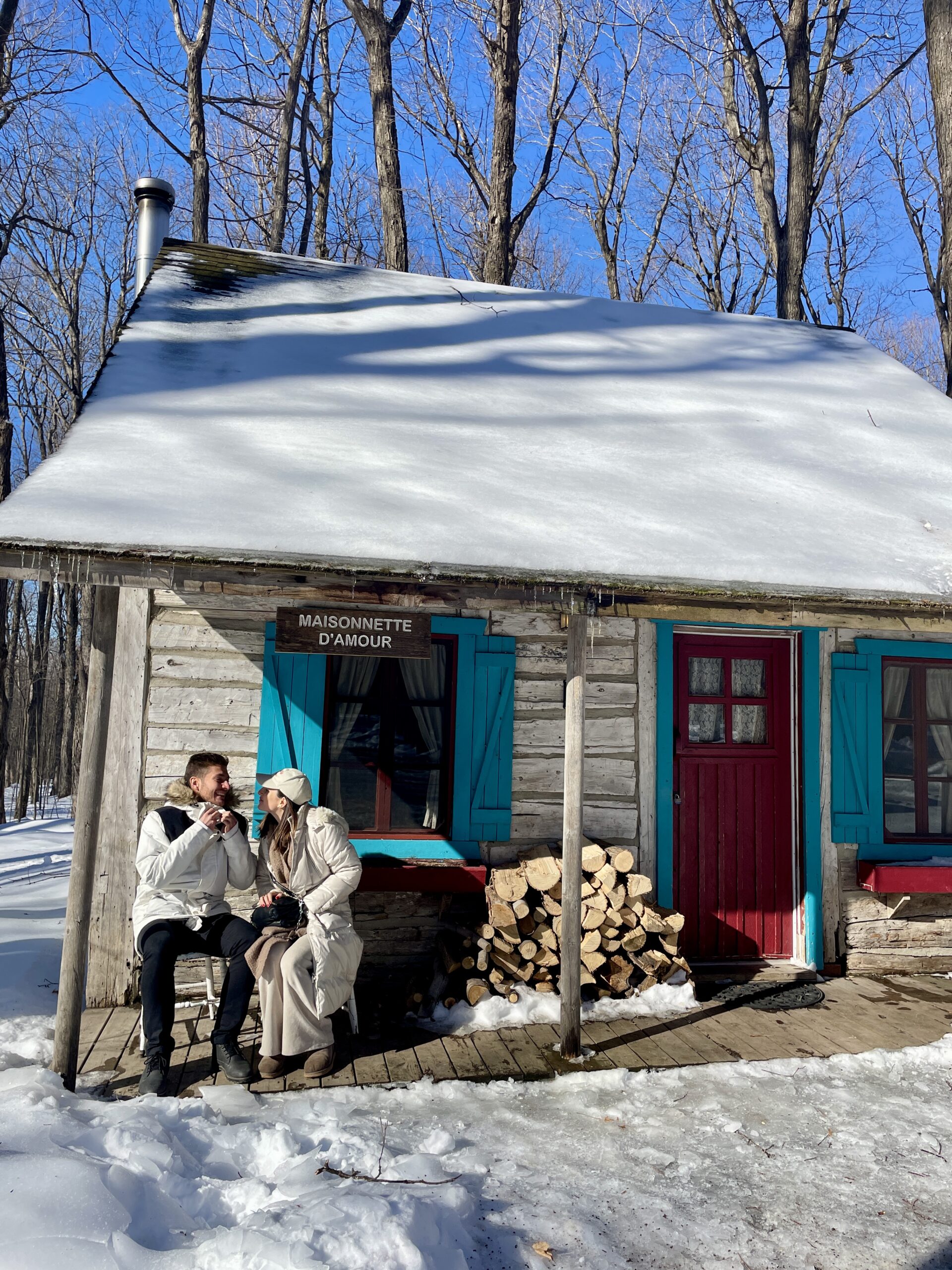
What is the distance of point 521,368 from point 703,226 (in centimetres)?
1493

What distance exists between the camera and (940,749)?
6641mm

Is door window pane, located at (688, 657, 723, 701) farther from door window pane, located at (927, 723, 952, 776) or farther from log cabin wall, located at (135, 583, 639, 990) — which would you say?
door window pane, located at (927, 723, 952, 776)

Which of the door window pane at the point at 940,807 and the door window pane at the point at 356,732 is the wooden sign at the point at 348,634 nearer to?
the door window pane at the point at 356,732

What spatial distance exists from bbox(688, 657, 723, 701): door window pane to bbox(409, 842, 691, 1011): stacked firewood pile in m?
1.52

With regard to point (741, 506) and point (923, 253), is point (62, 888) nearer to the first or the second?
point (741, 506)

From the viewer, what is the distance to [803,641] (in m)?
6.43

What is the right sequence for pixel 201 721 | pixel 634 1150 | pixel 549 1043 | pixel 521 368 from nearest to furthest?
pixel 634 1150, pixel 549 1043, pixel 201 721, pixel 521 368

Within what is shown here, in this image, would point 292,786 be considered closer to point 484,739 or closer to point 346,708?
point 346,708

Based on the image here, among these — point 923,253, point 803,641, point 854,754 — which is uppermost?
point 923,253

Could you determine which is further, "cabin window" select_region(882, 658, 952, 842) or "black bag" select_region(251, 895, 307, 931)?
"cabin window" select_region(882, 658, 952, 842)

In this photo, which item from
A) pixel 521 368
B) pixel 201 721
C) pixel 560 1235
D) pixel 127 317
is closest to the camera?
pixel 560 1235

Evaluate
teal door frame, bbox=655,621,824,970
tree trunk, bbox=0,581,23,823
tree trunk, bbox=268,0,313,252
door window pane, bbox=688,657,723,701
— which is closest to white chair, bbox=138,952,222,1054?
teal door frame, bbox=655,621,824,970

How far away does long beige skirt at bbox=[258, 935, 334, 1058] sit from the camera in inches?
173

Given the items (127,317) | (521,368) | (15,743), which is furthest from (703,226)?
(15,743)
